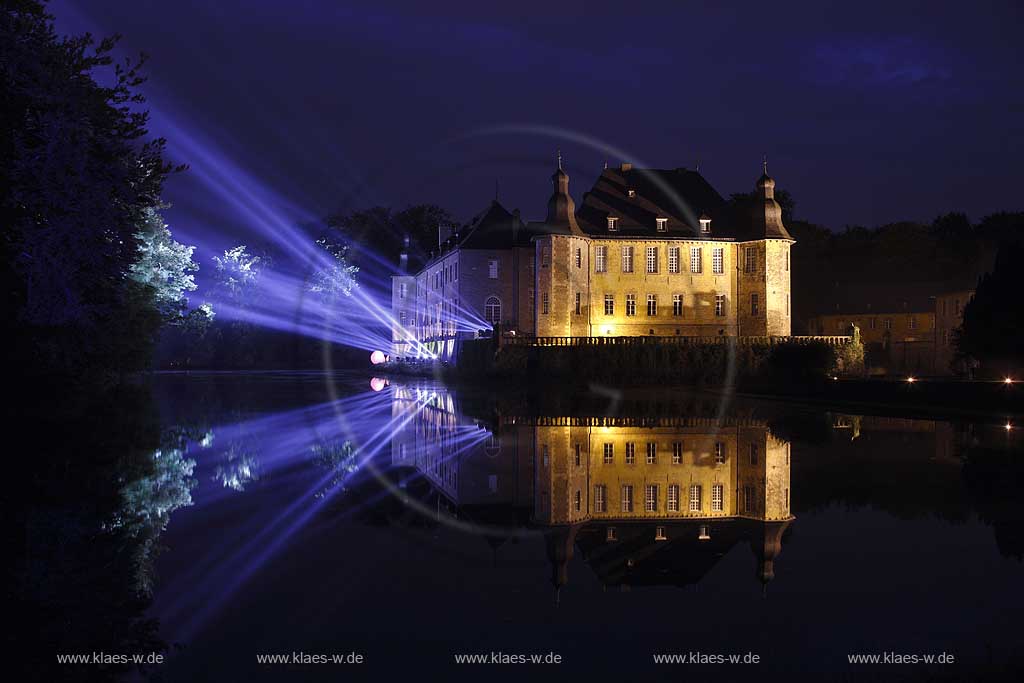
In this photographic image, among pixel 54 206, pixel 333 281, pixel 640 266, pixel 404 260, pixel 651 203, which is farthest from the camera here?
pixel 404 260

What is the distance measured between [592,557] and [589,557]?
0.10ft

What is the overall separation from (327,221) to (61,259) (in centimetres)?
7761

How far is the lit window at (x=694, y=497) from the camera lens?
1151cm

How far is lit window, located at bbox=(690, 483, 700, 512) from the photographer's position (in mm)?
11511

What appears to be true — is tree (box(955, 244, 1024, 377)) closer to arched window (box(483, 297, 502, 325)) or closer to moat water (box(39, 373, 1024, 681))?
moat water (box(39, 373, 1024, 681))

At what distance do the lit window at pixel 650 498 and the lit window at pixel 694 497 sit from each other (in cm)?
48

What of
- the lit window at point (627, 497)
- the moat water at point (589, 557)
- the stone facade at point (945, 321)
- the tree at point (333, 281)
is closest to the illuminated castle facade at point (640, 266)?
the stone facade at point (945, 321)

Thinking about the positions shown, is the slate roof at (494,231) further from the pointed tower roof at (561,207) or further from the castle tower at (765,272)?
the castle tower at (765,272)

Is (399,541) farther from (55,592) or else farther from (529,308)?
(529,308)

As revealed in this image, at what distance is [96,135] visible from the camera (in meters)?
27.0

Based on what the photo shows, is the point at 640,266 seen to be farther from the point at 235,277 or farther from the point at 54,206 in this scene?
the point at 235,277

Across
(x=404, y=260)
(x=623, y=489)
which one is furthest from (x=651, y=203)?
(x=623, y=489)

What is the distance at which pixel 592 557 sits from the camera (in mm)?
8828

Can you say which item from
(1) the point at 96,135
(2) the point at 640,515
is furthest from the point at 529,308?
(2) the point at 640,515
